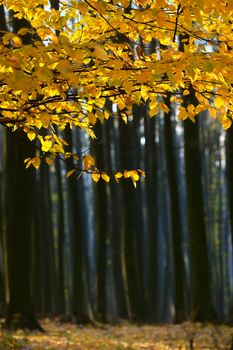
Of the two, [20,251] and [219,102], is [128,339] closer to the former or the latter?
[20,251]

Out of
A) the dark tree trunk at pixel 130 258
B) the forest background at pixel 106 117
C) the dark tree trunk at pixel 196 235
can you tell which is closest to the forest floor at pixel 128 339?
the dark tree trunk at pixel 196 235

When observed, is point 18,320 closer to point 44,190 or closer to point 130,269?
point 130,269

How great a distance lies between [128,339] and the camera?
11.5 metres

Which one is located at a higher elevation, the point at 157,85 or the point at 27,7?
the point at 27,7

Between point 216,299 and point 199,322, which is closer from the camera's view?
point 199,322

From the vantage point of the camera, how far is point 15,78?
118 inches

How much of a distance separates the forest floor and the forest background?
917mm

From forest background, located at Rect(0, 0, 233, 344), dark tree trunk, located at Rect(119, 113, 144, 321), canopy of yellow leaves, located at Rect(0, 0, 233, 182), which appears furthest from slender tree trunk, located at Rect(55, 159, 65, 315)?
canopy of yellow leaves, located at Rect(0, 0, 233, 182)

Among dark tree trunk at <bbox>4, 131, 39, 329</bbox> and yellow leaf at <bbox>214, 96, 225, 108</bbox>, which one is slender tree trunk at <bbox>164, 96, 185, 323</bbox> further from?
yellow leaf at <bbox>214, 96, 225, 108</bbox>

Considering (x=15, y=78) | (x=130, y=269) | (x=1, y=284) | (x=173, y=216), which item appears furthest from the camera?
(x=1, y=284)

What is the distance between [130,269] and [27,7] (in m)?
13.4

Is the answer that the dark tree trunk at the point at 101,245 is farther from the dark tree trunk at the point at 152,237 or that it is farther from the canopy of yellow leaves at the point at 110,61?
the canopy of yellow leaves at the point at 110,61

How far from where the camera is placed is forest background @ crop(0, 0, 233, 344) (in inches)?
138

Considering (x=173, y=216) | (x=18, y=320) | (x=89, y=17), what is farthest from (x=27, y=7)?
(x=173, y=216)
